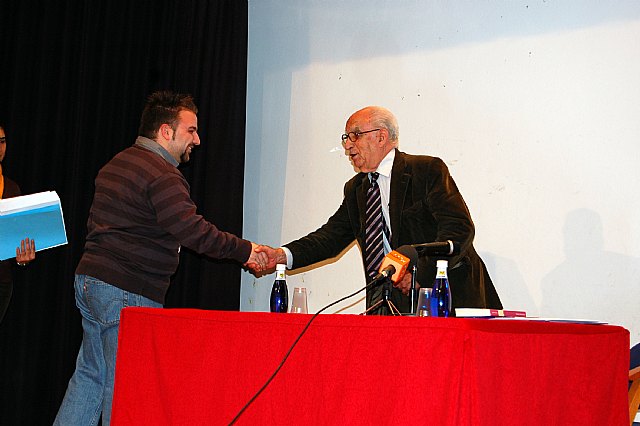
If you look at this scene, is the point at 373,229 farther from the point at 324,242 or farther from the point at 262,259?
the point at 262,259

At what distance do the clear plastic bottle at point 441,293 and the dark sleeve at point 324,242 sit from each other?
134cm

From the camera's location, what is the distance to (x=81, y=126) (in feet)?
14.2

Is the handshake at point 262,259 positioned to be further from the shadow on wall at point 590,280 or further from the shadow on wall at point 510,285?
the shadow on wall at point 590,280

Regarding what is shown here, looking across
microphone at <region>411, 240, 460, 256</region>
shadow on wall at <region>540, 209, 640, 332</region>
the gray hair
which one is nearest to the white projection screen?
shadow on wall at <region>540, 209, 640, 332</region>

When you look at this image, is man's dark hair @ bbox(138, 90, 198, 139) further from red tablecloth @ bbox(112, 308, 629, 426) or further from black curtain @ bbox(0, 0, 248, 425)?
red tablecloth @ bbox(112, 308, 629, 426)

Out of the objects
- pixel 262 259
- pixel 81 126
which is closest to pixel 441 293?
pixel 262 259

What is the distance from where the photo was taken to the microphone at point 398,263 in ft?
7.60

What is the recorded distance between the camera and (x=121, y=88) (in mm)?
4566

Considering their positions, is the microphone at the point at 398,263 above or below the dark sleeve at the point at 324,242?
below

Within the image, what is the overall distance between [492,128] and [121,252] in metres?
2.17

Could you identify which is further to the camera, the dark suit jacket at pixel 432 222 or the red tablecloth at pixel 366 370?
the dark suit jacket at pixel 432 222

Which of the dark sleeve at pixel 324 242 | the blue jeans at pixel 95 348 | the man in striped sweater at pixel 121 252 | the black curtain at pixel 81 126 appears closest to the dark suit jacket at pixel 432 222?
the dark sleeve at pixel 324 242

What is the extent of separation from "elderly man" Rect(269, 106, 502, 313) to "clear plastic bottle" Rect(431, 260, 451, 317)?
2.20 feet

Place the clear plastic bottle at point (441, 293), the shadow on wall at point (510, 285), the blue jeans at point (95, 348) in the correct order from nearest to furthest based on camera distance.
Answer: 1. the clear plastic bottle at point (441, 293)
2. the blue jeans at point (95, 348)
3. the shadow on wall at point (510, 285)
